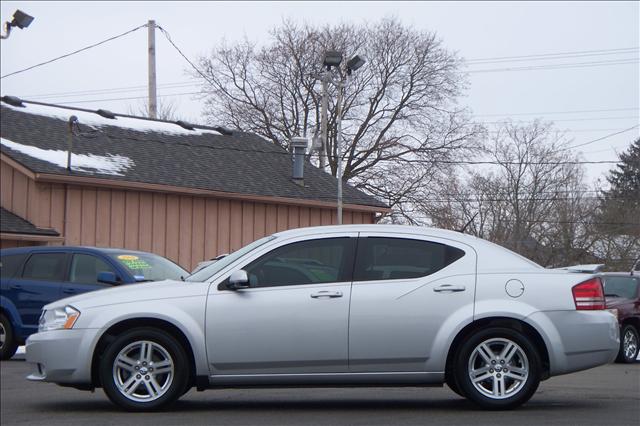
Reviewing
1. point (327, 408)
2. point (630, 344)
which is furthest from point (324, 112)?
point (327, 408)

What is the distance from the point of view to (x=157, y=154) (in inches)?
1110

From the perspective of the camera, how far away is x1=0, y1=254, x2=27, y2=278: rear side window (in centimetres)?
1432

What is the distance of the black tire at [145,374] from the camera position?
813 cm

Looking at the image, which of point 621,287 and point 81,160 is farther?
point 81,160

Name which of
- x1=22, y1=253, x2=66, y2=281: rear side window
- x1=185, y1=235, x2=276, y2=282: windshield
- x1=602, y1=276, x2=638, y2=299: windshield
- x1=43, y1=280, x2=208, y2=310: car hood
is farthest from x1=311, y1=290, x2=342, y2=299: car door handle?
x1=602, y1=276, x2=638, y2=299: windshield

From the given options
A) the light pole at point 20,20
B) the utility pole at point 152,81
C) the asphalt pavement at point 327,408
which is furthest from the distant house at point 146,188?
the asphalt pavement at point 327,408

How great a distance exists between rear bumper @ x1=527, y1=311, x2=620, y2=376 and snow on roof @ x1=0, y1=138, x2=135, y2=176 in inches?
702

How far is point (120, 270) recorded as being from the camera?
13.8 m

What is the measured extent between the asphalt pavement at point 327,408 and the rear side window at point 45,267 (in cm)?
362

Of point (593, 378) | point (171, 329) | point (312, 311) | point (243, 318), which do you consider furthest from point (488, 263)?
point (593, 378)

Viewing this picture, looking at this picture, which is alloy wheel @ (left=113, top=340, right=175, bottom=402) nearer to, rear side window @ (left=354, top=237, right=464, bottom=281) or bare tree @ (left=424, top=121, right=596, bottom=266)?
rear side window @ (left=354, top=237, right=464, bottom=281)

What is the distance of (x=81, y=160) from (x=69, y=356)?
17.5 metres

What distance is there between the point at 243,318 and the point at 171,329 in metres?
0.63

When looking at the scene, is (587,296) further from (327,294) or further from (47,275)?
(47,275)
